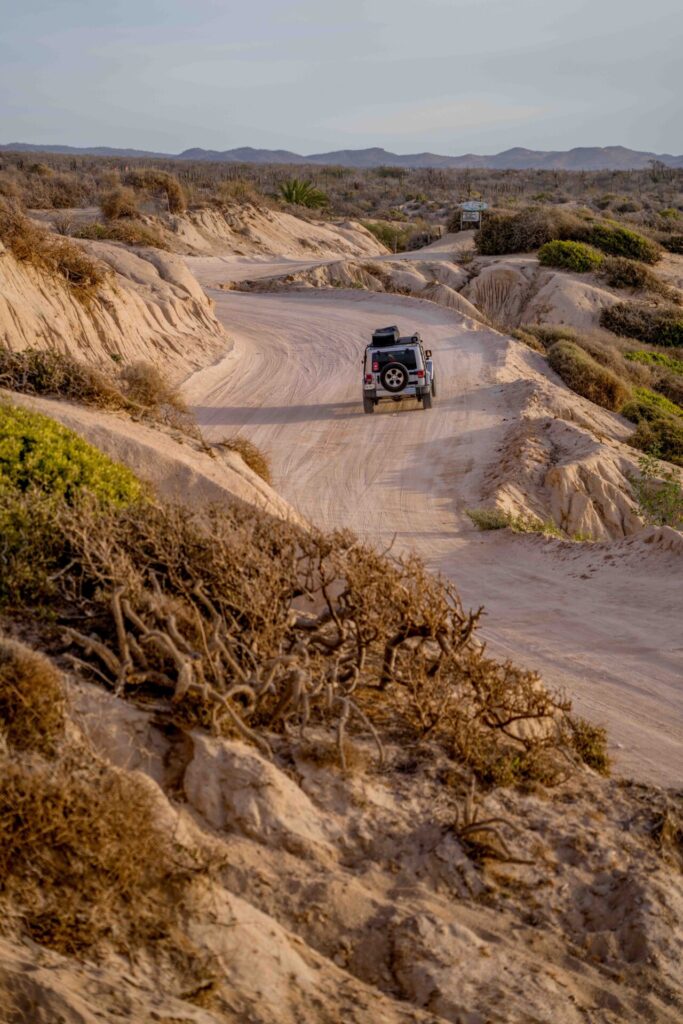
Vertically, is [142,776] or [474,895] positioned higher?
[142,776]

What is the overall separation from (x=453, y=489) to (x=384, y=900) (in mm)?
12682

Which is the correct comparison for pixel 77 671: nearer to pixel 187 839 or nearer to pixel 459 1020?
pixel 187 839

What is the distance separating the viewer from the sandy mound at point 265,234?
148 ft

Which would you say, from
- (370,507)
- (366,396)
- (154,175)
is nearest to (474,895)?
(370,507)

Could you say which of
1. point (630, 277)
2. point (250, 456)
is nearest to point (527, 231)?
point (630, 277)

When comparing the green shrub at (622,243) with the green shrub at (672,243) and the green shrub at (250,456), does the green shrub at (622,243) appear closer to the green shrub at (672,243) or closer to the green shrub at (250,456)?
the green shrub at (672,243)

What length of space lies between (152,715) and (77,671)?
51 cm

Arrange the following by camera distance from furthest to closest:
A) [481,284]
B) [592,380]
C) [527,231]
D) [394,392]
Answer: [527,231] < [481,284] < [592,380] < [394,392]

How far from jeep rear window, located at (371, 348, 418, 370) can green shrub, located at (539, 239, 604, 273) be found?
20.8 meters

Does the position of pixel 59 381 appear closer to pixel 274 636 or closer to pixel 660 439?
pixel 274 636

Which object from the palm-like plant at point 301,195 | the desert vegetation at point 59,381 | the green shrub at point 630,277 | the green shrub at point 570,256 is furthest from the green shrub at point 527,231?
the desert vegetation at point 59,381

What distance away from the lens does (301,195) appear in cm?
5966

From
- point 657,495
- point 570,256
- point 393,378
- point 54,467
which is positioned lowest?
point 657,495

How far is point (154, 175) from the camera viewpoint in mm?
46188
